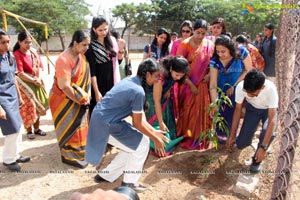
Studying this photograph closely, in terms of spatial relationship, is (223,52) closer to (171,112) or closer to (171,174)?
(171,112)

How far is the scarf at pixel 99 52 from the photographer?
369 cm

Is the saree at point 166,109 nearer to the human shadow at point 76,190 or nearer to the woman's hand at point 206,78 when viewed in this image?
the woman's hand at point 206,78

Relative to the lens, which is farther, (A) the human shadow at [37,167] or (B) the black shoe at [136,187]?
(A) the human shadow at [37,167]

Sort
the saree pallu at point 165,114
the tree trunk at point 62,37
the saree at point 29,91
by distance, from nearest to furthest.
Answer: the saree pallu at point 165,114
the saree at point 29,91
the tree trunk at point 62,37

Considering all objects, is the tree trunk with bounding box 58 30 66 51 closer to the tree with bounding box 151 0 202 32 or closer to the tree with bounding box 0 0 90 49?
the tree with bounding box 0 0 90 49

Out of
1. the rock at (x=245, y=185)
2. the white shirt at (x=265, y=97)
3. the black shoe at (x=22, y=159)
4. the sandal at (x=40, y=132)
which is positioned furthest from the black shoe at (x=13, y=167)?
the white shirt at (x=265, y=97)

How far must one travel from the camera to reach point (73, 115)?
357 centimetres

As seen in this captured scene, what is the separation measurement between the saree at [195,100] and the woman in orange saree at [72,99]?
1.25 metres

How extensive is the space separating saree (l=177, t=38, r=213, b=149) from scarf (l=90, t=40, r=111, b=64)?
92 centimetres

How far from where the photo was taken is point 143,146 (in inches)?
115

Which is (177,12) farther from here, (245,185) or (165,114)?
(245,185)

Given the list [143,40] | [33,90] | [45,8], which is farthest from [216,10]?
[33,90]

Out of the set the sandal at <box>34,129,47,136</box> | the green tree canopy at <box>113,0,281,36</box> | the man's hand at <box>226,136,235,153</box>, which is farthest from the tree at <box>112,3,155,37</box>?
the man's hand at <box>226,136,235,153</box>

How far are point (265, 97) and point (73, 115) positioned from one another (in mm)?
2094
